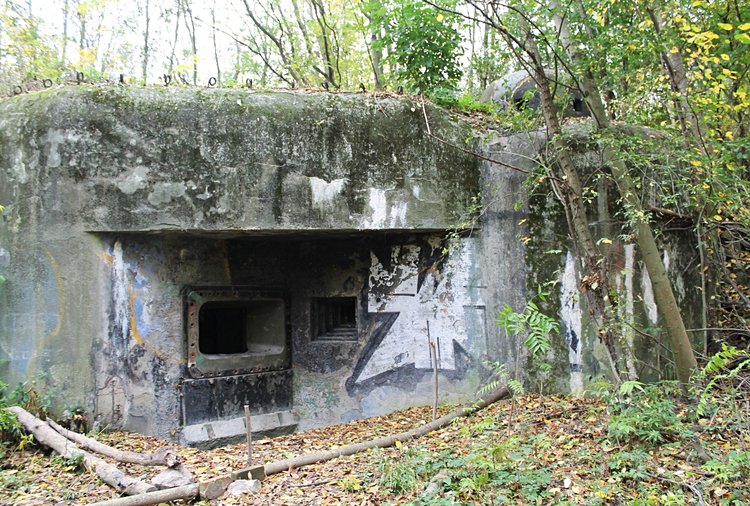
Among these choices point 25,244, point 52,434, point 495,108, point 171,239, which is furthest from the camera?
point 495,108

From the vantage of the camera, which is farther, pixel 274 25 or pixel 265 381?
pixel 274 25

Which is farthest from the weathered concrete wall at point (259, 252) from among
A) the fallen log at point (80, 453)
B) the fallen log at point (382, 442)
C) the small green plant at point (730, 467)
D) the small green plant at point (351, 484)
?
the small green plant at point (351, 484)

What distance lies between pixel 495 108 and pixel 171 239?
11.3ft

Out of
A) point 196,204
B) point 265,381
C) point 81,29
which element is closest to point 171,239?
point 196,204

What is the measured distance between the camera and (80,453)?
13.0ft

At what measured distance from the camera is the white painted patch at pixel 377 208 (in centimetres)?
530

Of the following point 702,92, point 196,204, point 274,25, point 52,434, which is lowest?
point 52,434

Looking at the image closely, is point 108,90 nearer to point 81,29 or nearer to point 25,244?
point 25,244

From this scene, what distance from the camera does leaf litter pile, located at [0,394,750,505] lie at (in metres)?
3.29

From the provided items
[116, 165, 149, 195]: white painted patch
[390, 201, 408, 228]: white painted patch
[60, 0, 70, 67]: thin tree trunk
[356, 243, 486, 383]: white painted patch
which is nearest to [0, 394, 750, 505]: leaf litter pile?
[356, 243, 486, 383]: white painted patch

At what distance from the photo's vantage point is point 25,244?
480 cm

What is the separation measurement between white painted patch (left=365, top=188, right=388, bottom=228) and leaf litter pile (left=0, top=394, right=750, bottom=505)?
1939 mm

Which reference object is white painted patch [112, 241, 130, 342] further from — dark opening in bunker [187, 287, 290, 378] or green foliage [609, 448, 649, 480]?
green foliage [609, 448, 649, 480]

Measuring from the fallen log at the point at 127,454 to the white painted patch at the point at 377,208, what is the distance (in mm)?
2534
